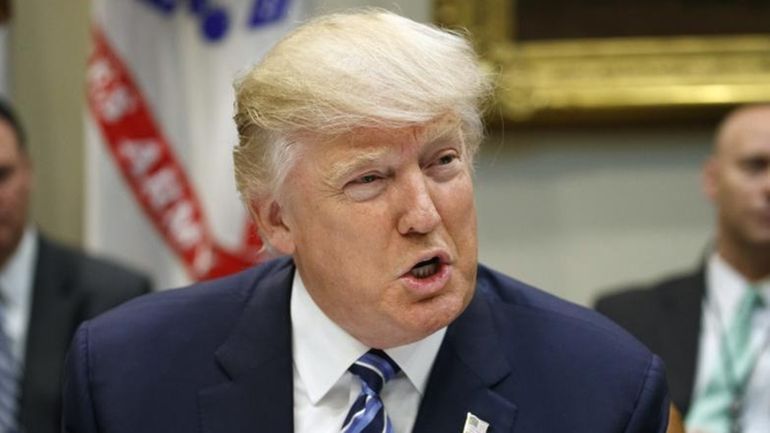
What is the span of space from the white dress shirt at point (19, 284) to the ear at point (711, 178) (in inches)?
86.3

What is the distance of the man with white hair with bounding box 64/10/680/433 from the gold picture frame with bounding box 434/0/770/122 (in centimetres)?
261

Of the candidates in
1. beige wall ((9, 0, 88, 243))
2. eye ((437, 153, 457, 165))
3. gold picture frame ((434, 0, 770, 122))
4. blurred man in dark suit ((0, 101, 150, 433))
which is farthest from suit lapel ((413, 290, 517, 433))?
beige wall ((9, 0, 88, 243))

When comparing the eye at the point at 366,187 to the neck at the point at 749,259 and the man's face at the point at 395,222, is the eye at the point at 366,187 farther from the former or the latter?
the neck at the point at 749,259

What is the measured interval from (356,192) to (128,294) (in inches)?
91.9

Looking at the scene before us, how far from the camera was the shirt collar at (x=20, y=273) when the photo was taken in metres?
4.62

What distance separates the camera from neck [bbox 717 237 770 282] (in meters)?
4.62

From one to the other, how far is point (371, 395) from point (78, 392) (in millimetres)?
512

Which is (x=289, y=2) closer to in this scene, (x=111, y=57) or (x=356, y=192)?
(x=111, y=57)

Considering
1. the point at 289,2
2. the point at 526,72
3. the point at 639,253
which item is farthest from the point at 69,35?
the point at 639,253

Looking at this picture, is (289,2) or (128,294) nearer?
(128,294)

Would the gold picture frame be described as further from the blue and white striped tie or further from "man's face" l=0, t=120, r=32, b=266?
the blue and white striped tie

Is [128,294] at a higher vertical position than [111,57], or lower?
lower

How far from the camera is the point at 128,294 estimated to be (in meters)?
4.49

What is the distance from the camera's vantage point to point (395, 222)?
2273 mm
